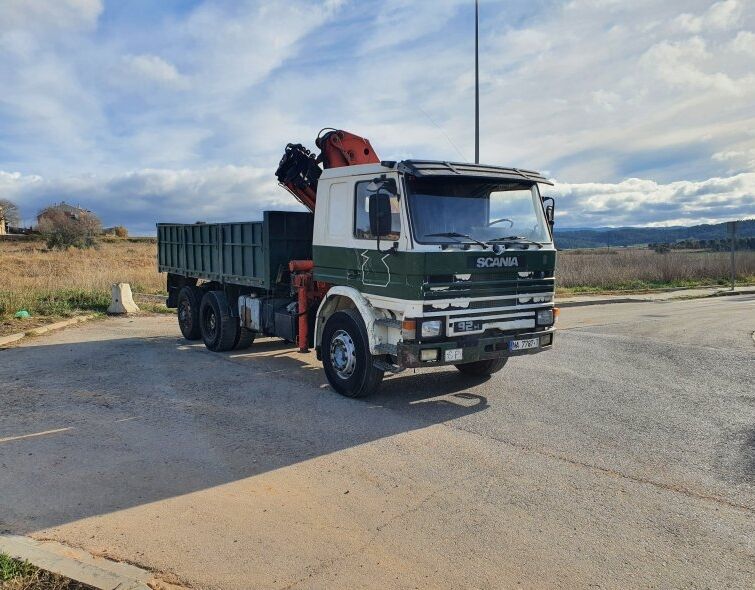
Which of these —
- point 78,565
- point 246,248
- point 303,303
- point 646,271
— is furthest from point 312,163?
point 646,271

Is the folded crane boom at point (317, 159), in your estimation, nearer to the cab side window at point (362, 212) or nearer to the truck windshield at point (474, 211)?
the cab side window at point (362, 212)

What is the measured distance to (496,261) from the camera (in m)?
6.81

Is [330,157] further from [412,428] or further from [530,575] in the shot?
[530,575]

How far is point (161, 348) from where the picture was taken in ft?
35.8

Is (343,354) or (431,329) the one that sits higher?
(431,329)

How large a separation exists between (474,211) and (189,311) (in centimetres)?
672

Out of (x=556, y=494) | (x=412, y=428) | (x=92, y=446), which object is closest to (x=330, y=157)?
(x=412, y=428)

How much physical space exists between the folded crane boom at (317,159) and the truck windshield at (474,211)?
2.52 meters

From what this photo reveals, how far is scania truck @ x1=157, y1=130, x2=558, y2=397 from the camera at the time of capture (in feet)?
21.3

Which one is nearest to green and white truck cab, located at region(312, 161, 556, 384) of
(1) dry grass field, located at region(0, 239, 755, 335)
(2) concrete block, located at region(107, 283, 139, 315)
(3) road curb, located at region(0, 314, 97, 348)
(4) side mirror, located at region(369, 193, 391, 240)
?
(4) side mirror, located at region(369, 193, 391, 240)

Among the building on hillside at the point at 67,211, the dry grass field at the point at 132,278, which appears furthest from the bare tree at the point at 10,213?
the dry grass field at the point at 132,278

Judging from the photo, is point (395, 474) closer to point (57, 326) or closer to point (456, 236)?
point (456, 236)

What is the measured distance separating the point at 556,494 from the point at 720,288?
26.4 m

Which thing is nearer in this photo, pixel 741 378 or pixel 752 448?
pixel 752 448
